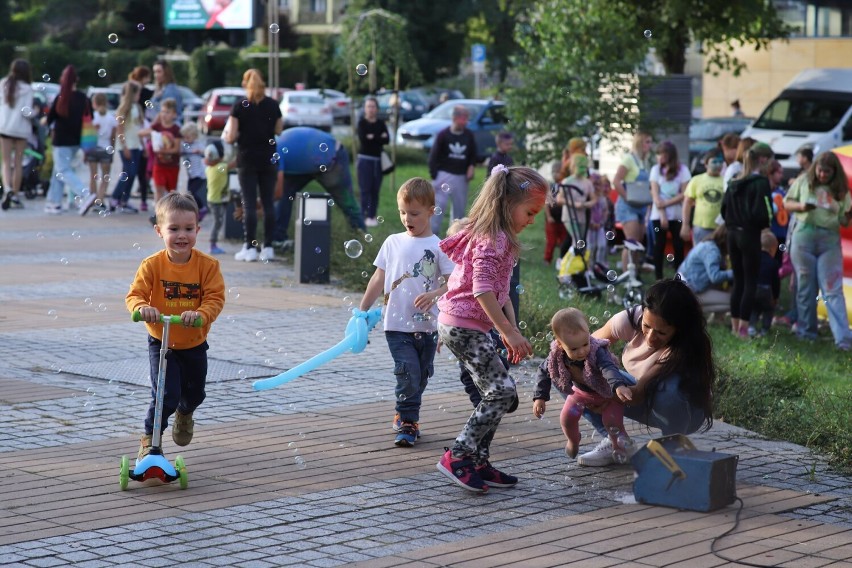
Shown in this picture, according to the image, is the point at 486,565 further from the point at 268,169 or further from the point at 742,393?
the point at 268,169

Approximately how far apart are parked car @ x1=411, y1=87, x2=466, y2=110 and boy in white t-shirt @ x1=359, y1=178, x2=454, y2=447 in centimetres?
3860

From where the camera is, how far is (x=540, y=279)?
14.0m

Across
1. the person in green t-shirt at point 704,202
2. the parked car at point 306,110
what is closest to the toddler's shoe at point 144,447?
the person in green t-shirt at point 704,202

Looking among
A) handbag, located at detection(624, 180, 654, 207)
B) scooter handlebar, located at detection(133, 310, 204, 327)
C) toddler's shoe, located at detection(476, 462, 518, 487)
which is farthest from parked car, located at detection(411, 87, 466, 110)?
scooter handlebar, located at detection(133, 310, 204, 327)

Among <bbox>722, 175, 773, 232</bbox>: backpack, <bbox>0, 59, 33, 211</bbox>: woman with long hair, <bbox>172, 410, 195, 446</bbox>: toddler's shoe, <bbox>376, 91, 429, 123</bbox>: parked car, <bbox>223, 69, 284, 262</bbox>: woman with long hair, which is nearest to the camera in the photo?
<bbox>172, 410, 195, 446</bbox>: toddler's shoe

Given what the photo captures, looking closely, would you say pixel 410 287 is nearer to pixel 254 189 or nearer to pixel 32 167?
pixel 254 189

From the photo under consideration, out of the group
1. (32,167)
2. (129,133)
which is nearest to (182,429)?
(129,133)

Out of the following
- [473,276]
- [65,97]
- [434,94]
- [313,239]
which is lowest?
[313,239]

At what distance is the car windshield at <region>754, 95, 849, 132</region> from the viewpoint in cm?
2356

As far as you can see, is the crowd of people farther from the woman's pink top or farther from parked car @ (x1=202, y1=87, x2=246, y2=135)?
parked car @ (x1=202, y1=87, x2=246, y2=135)

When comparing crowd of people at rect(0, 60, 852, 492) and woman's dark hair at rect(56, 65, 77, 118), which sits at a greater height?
woman's dark hair at rect(56, 65, 77, 118)

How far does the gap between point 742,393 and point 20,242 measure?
10506 millimetres

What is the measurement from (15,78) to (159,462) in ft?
45.7

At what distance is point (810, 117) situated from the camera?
2381cm
